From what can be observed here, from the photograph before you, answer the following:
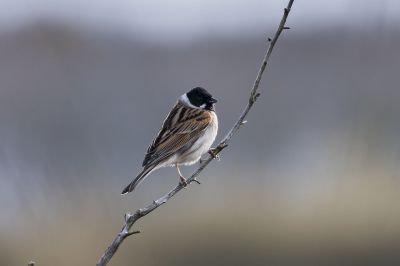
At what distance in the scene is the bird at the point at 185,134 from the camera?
6516 mm

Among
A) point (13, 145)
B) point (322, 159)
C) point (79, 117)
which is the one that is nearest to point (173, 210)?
point (322, 159)

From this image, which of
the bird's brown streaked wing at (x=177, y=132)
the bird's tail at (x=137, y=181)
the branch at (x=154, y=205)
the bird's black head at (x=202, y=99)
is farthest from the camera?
the bird's black head at (x=202, y=99)

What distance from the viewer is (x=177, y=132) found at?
6.80m

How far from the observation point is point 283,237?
33.5 feet

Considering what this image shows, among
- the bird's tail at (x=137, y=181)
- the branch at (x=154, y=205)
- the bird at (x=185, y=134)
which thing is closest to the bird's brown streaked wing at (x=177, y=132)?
the bird at (x=185, y=134)

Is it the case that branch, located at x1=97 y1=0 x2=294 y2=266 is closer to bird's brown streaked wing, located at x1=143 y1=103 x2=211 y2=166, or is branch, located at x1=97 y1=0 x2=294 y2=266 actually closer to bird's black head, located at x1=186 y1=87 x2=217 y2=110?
bird's brown streaked wing, located at x1=143 y1=103 x2=211 y2=166

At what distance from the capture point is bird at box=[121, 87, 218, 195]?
6.52 m

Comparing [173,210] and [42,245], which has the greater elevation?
[173,210]

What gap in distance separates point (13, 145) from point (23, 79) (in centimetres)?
464

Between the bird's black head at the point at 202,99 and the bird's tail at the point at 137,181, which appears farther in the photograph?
the bird's black head at the point at 202,99

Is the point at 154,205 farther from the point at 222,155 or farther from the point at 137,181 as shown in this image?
the point at 222,155

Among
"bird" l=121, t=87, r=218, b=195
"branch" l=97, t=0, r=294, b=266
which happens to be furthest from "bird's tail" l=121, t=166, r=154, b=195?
"branch" l=97, t=0, r=294, b=266

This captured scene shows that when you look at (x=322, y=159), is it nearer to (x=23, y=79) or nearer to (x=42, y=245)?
(x=42, y=245)

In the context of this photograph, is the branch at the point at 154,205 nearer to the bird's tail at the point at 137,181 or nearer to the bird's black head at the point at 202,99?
the bird's tail at the point at 137,181
